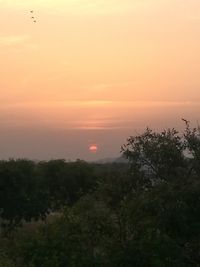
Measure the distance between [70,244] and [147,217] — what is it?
9.44 feet

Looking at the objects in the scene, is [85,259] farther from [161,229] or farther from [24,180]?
[24,180]

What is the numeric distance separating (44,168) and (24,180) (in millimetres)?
8291

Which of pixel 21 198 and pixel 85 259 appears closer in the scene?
pixel 85 259

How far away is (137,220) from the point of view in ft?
61.6

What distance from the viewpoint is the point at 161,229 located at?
18312 millimetres

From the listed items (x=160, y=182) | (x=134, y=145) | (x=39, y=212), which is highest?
(x=134, y=145)

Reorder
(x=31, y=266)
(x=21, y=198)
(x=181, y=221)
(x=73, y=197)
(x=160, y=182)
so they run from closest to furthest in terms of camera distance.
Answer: (x=31, y=266), (x=181, y=221), (x=160, y=182), (x=21, y=198), (x=73, y=197)

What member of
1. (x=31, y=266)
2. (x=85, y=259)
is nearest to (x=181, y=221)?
(x=85, y=259)

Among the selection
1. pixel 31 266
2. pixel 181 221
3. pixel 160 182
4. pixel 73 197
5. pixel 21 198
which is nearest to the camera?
pixel 31 266

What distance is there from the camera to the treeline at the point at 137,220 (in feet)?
58.3

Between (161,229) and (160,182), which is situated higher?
(160,182)

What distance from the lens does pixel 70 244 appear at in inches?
699

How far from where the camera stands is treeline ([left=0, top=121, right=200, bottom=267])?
700 inches

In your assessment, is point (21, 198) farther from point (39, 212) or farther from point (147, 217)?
point (147, 217)
